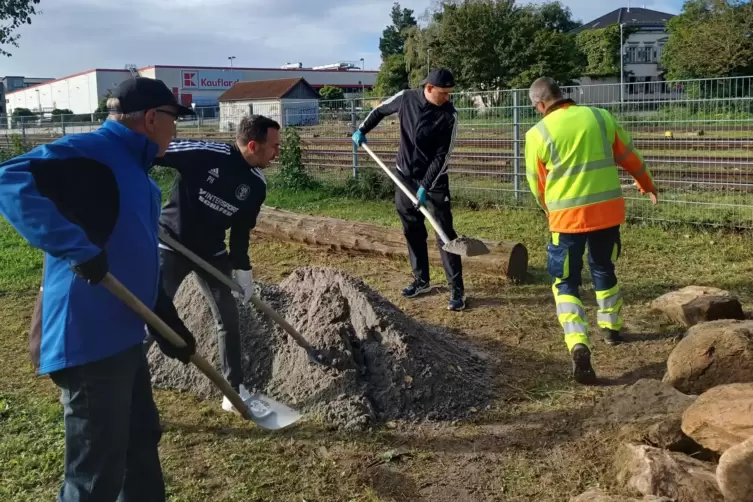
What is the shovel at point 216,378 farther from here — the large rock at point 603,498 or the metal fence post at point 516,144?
the metal fence post at point 516,144

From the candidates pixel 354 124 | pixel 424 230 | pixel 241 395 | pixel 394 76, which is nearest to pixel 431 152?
pixel 424 230

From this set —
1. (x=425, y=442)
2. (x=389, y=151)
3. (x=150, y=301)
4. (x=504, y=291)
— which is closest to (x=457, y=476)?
(x=425, y=442)

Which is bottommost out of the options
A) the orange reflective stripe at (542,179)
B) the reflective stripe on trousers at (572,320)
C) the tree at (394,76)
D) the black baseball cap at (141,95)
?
the reflective stripe on trousers at (572,320)

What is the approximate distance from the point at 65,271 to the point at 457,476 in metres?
2.25

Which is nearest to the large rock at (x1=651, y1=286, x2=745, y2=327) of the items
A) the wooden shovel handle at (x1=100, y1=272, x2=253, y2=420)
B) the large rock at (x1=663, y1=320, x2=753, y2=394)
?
the large rock at (x1=663, y1=320, x2=753, y2=394)

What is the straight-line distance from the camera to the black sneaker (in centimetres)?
717

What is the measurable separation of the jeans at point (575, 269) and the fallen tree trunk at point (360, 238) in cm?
204

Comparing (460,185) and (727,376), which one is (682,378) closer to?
(727,376)

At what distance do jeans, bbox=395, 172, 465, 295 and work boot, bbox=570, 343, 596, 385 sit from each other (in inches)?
76.9

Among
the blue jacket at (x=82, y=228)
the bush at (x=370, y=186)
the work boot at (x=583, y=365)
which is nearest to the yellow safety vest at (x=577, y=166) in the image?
the work boot at (x=583, y=365)

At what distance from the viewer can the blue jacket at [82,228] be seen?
238 cm

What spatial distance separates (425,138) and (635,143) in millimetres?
7802

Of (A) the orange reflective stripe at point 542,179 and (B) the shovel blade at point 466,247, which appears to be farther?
(B) the shovel blade at point 466,247

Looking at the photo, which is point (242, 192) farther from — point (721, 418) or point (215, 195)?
point (721, 418)
